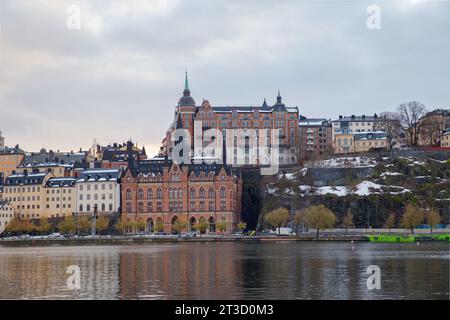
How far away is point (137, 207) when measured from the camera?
155 meters

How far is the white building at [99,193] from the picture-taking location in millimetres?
159000

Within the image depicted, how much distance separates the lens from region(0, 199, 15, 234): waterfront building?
161125 millimetres

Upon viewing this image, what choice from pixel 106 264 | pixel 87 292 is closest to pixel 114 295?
pixel 87 292

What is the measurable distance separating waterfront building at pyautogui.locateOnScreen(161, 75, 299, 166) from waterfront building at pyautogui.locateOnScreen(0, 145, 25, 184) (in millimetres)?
39107

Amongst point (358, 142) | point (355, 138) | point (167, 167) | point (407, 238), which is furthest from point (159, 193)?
point (355, 138)

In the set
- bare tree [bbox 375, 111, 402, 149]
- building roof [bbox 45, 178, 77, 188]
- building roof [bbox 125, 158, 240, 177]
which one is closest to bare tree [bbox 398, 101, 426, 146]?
bare tree [bbox 375, 111, 402, 149]

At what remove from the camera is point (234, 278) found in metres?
54.7

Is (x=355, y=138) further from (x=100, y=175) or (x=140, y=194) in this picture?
(x=100, y=175)

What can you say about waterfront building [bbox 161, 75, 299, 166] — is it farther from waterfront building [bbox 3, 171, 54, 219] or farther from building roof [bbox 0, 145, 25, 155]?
building roof [bbox 0, 145, 25, 155]

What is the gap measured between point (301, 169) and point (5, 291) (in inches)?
4377

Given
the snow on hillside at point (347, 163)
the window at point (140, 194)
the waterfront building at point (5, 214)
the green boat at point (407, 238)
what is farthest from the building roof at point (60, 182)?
the green boat at point (407, 238)

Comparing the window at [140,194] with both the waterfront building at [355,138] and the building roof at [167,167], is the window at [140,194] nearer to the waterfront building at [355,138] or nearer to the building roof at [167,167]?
the building roof at [167,167]

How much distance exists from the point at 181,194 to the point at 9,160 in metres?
56.2
